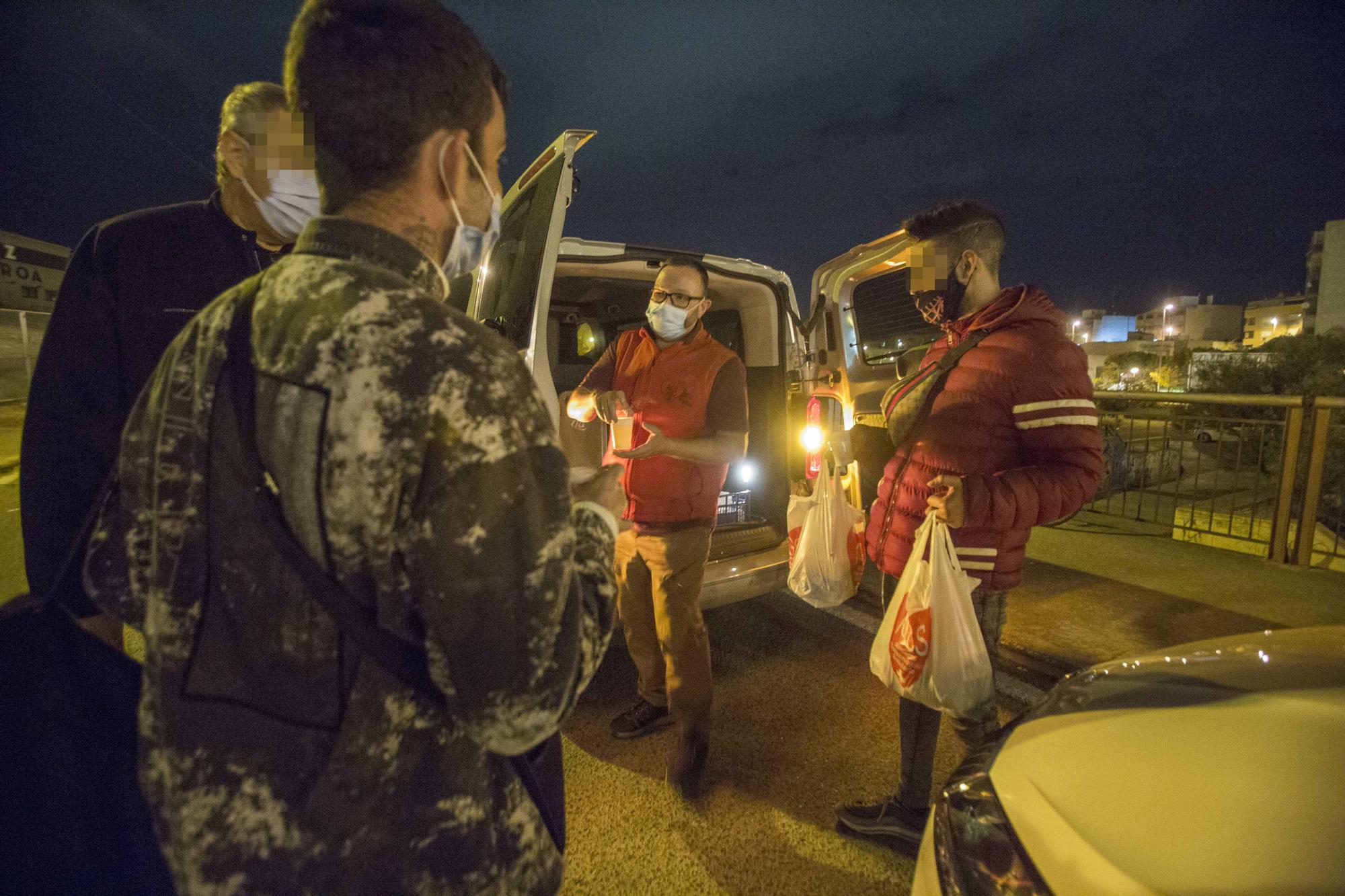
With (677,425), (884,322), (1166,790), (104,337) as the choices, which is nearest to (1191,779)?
(1166,790)

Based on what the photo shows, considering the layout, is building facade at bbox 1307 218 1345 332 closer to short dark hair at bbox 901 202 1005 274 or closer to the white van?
the white van

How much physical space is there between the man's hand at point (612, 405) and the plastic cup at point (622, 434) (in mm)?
73

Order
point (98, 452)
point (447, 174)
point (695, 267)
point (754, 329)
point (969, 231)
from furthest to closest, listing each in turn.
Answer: point (754, 329) < point (695, 267) < point (969, 231) < point (98, 452) < point (447, 174)

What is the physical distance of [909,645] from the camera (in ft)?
6.91

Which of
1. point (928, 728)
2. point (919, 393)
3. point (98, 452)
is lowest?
point (928, 728)

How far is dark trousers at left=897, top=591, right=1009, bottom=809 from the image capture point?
7.04 ft

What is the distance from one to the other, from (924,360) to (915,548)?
2.14 feet

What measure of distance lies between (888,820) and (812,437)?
195cm

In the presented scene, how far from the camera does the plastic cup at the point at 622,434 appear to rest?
277 centimetres

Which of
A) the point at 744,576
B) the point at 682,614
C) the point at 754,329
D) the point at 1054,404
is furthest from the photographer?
the point at 754,329

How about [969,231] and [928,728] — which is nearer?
[969,231]

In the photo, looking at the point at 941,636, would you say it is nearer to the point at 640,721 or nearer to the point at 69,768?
the point at 640,721

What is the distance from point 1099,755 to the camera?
1.39 meters

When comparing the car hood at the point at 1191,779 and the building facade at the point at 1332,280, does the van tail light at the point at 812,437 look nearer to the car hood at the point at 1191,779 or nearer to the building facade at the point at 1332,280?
the car hood at the point at 1191,779
